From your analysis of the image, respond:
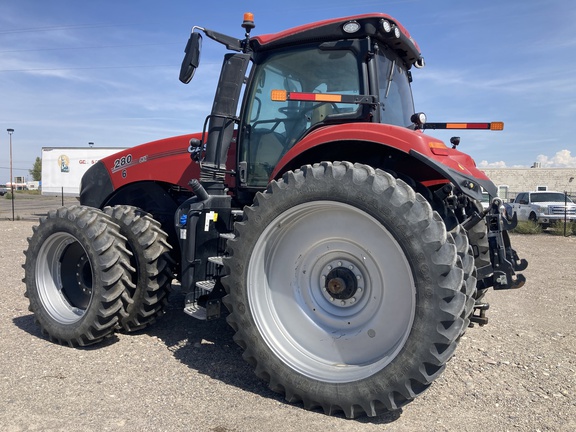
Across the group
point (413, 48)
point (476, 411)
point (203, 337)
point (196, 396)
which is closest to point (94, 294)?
point (203, 337)

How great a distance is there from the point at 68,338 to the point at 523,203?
2100cm

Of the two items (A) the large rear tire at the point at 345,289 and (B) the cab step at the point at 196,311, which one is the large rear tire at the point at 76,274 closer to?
(B) the cab step at the point at 196,311

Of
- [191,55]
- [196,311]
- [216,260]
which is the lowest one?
[196,311]

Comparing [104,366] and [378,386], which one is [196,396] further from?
[378,386]

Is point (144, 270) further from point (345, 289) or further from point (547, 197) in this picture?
point (547, 197)

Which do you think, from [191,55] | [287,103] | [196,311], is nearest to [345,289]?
[196,311]

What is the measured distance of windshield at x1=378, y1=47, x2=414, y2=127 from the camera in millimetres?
3877

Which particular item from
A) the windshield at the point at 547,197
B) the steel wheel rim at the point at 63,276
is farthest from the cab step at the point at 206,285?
the windshield at the point at 547,197

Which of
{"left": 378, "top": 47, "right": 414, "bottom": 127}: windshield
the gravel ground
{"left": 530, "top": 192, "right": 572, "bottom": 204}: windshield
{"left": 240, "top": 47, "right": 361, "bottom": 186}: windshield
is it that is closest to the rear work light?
{"left": 378, "top": 47, "right": 414, "bottom": 127}: windshield

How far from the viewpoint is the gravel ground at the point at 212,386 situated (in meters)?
2.88

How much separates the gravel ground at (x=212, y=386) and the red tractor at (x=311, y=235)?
215mm

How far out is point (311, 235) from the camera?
134 inches

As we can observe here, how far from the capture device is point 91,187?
17.9ft

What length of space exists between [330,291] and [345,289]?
11cm
